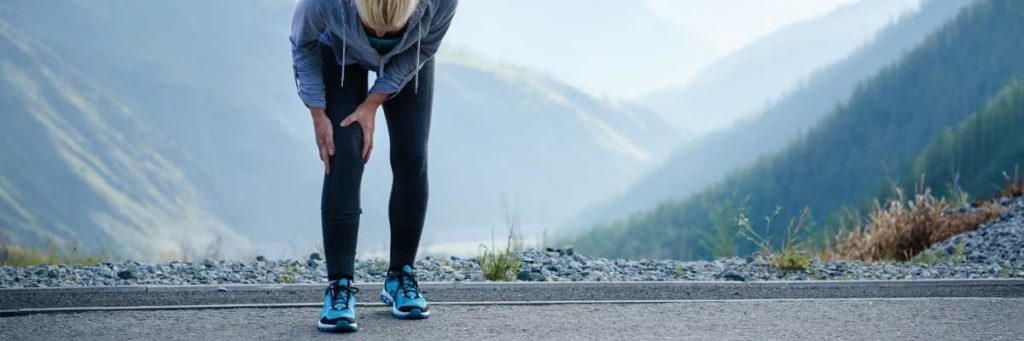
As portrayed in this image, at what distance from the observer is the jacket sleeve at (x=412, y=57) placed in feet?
15.3

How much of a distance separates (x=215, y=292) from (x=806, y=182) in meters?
64.4

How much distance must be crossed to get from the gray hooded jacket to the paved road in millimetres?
967

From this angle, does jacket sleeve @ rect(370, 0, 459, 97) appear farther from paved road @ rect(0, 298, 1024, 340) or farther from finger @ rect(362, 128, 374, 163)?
paved road @ rect(0, 298, 1024, 340)

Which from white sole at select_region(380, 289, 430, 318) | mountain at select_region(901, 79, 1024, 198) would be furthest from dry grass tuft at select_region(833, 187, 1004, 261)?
mountain at select_region(901, 79, 1024, 198)

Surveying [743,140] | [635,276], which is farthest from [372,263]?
[743,140]

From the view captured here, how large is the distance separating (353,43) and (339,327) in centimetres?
110

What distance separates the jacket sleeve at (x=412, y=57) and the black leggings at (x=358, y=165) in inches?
4.2

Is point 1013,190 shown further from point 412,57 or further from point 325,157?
point 325,157

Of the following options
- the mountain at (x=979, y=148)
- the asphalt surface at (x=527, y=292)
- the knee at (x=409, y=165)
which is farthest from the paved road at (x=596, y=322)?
the mountain at (x=979, y=148)

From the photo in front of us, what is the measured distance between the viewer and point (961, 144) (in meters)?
49.7

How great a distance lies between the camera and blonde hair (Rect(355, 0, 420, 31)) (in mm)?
4367

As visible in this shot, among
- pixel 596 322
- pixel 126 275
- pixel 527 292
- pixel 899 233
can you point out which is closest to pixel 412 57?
pixel 596 322

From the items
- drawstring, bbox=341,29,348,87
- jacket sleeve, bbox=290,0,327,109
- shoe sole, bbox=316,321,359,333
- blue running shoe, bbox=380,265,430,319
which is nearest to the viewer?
drawstring, bbox=341,29,348,87

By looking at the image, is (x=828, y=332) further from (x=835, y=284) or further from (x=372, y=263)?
(x=372, y=263)
